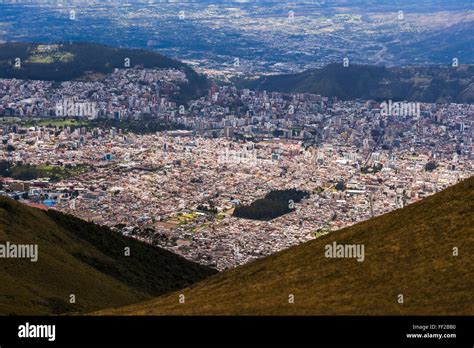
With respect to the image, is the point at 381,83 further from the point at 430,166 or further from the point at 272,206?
the point at 272,206

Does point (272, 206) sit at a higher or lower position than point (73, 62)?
lower


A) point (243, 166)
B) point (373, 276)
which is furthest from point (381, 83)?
point (373, 276)

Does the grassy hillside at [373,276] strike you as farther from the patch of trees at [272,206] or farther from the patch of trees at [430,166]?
the patch of trees at [430,166]

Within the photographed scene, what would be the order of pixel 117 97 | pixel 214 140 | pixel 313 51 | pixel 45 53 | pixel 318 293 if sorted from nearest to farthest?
pixel 318 293
pixel 214 140
pixel 117 97
pixel 45 53
pixel 313 51

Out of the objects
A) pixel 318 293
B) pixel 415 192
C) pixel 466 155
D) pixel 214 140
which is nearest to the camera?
pixel 318 293

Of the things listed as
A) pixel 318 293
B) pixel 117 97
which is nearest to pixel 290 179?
pixel 117 97

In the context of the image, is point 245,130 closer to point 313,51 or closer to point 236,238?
point 236,238

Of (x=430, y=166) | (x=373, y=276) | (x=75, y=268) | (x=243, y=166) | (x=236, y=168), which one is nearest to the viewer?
(x=373, y=276)
